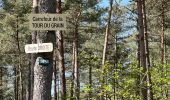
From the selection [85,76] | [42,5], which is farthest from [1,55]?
[85,76]

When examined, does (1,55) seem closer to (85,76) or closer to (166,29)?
(166,29)

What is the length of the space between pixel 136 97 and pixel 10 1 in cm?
2148

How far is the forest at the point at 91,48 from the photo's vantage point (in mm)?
6441

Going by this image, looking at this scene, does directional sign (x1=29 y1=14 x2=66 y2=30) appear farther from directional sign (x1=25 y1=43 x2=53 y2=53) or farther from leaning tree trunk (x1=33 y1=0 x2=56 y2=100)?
directional sign (x1=25 y1=43 x2=53 y2=53)

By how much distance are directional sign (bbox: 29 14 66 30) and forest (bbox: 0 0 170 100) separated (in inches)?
1.3

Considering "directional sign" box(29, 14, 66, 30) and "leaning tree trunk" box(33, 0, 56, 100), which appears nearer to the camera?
"directional sign" box(29, 14, 66, 30)

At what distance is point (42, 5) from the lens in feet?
20.8

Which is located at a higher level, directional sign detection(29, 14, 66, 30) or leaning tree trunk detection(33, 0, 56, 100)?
directional sign detection(29, 14, 66, 30)

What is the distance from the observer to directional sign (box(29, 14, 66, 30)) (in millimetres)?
6191

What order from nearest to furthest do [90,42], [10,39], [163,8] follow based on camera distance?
[163,8], [10,39], [90,42]

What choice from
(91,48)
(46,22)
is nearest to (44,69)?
(46,22)

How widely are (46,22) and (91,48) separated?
113ft

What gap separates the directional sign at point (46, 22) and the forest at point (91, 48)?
3 centimetres

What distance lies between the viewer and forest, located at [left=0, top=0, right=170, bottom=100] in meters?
6.44
